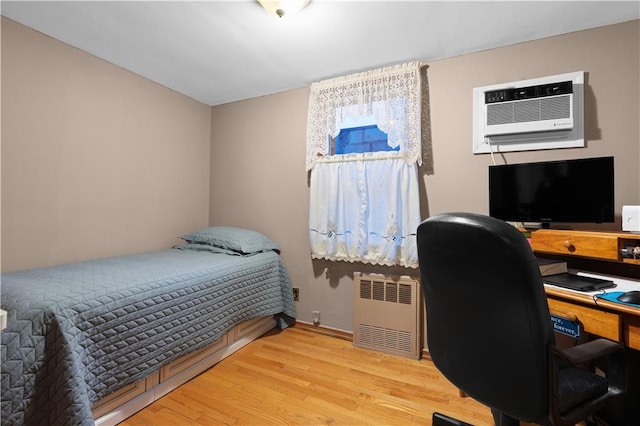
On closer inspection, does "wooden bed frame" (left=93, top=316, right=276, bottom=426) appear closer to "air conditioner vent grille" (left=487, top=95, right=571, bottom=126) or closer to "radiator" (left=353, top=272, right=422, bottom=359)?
"radiator" (left=353, top=272, right=422, bottom=359)

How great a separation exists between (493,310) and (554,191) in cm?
128

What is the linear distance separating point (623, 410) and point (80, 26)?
3808 mm

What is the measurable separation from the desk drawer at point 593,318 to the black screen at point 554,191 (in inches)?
25.7

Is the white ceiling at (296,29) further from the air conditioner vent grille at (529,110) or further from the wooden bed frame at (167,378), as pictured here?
the wooden bed frame at (167,378)

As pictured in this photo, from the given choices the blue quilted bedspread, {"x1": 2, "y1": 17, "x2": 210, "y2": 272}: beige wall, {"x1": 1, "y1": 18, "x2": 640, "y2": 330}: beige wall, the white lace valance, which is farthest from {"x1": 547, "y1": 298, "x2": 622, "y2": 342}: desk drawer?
{"x1": 2, "y1": 17, "x2": 210, "y2": 272}: beige wall

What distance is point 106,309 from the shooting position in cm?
137

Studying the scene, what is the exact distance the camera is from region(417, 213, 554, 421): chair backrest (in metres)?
0.85

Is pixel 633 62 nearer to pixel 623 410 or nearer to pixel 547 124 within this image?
pixel 547 124

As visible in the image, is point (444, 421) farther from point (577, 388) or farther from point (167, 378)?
point (167, 378)

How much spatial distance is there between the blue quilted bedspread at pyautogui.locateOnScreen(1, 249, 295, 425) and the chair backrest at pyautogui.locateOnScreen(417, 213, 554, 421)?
4.91 feet

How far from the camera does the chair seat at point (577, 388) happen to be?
96cm

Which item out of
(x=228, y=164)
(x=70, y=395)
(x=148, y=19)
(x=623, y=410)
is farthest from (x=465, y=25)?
(x=70, y=395)

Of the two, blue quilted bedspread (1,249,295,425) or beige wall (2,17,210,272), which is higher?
beige wall (2,17,210,272)

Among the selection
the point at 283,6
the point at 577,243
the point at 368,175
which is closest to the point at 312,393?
the point at 368,175
